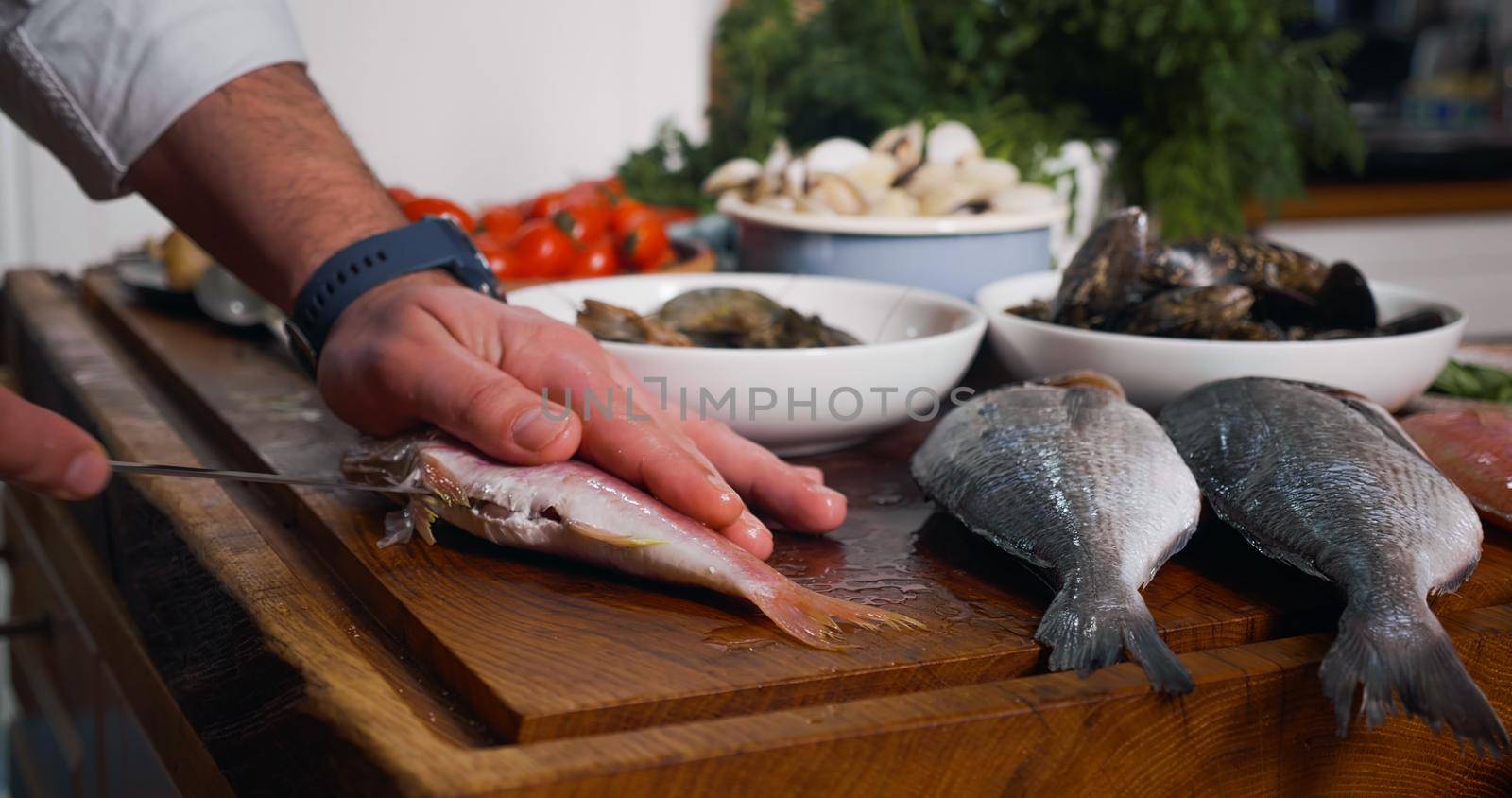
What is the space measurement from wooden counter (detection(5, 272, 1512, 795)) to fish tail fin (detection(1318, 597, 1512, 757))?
0.16ft

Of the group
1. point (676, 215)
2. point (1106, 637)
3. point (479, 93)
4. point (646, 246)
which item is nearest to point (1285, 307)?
point (1106, 637)

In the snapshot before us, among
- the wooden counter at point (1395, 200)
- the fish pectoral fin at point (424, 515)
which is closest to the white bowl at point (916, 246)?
the fish pectoral fin at point (424, 515)

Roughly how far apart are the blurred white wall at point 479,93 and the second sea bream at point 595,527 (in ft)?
Answer: 12.7

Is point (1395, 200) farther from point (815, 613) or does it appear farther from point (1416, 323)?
point (815, 613)

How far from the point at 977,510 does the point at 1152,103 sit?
1680 mm

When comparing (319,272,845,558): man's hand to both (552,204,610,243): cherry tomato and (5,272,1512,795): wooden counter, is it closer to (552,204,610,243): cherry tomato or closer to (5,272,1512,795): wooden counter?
(5,272,1512,795): wooden counter

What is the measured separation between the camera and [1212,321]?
3.53ft

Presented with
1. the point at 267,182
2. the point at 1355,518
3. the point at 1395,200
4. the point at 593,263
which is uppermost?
the point at 267,182

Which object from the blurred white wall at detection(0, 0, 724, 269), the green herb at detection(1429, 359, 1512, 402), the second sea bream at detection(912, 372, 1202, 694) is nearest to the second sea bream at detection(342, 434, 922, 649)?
the second sea bream at detection(912, 372, 1202, 694)

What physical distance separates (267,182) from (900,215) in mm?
717

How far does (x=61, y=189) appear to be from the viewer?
13.3 ft

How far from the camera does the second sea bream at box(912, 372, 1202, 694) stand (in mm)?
675

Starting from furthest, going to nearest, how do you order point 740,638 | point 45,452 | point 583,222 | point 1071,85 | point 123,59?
point 1071,85, point 583,222, point 123,59, point 740,638, point 45,452

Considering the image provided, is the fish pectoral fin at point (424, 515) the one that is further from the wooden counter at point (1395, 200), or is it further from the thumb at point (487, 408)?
the wooden counter at point (1395, 200)
